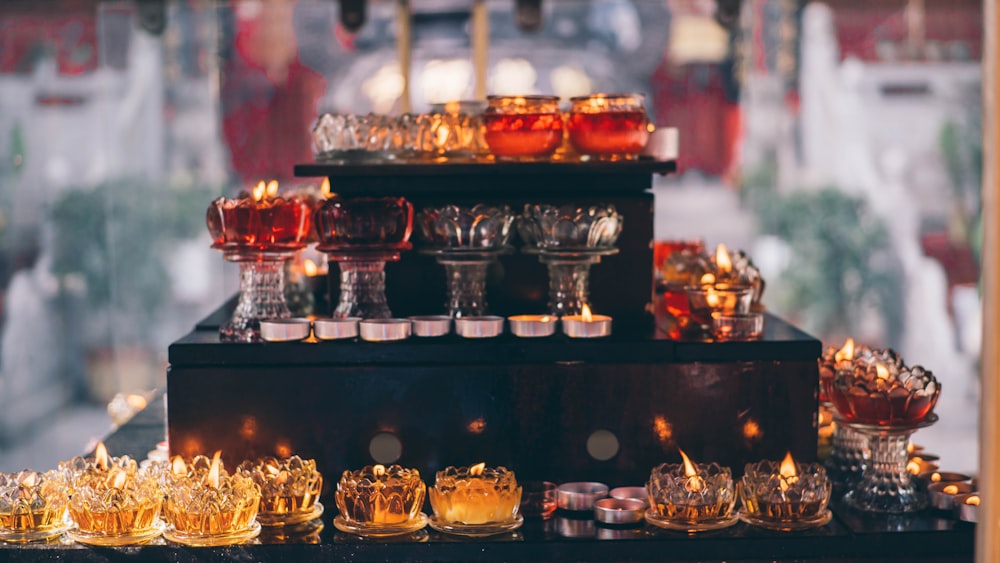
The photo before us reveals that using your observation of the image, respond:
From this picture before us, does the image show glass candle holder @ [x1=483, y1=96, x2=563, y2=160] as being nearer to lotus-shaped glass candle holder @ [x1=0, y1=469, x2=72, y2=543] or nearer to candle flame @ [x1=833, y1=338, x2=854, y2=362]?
candle flame @ [x1=833, y1=338, x2=854, y2=362]

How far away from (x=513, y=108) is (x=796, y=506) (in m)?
0.94

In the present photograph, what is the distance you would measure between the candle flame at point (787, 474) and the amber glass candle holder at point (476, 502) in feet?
1.52

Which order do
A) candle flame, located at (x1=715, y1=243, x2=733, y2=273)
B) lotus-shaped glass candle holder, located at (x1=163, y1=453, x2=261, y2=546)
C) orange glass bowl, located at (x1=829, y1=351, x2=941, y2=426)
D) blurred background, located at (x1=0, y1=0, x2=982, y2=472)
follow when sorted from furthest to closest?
blurred background, located at (x1=0, y1=0, x2=982, y2=472) < candle flame, located at (x1=715, y1=243, x2=733, y2=273) < orange glass bowl, located at (x1=829, y1=351, x2=941, y2=426) < lotus-shaped glass candle holder, located at (x1=163, y1=453, x2=261, y2=546)

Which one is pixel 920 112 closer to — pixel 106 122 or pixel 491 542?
pixel 106 122

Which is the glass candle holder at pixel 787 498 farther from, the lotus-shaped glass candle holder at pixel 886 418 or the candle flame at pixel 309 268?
the candle flame at pixel 309 268

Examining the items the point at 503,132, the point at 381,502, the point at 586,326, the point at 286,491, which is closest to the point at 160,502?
the point at 286,491

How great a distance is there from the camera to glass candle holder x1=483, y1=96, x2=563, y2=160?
2.37m

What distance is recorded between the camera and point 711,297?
2342 millimetres

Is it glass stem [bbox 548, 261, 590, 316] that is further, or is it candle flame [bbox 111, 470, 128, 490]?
glass stem [bbox 548, 261, 590, 316]

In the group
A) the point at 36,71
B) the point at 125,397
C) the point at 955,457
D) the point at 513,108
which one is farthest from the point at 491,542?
the point at 36,71

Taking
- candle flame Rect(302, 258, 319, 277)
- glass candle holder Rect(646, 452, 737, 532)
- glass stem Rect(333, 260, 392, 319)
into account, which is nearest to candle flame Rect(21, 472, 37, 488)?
glass stem Rect(333, 260, 392, 319)

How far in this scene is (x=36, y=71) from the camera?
20.2ft

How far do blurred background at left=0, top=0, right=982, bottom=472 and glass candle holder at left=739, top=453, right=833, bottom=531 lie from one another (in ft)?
12.2

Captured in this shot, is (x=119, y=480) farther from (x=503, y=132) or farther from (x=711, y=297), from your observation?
(x=711, y=297)
